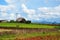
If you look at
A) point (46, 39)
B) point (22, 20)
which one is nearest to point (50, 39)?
point (46, 39)

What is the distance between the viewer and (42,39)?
63.9 ft

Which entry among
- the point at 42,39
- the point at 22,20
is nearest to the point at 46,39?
the point at 42,39

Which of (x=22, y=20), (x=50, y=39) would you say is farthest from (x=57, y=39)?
(x=22, y=20)

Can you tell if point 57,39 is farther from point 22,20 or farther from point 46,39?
point 22,20

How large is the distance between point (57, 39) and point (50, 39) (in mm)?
1007

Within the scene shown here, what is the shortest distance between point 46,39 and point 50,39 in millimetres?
499

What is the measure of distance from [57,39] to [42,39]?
1.96m

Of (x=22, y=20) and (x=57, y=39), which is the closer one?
(x=57, y=39)

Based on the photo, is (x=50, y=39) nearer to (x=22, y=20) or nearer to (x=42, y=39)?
(x=42, y=39)

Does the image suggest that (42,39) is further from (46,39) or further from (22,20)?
(22,20)

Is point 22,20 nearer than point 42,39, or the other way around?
point 42,39

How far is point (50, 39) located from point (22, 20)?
38490 mm

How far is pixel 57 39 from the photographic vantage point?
20422 mm

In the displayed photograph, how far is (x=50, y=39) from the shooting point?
19.9 metres
